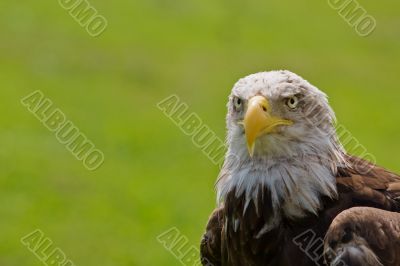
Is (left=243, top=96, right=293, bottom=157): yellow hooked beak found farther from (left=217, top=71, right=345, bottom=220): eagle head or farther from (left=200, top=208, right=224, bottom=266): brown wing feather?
(left=200, top=208, right=224, bottom=266): brown wing feather

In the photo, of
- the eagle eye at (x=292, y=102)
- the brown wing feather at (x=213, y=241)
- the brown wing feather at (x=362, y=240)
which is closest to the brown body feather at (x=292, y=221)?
the brown wing feather at (x=362, y=240)

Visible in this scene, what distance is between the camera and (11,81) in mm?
25500

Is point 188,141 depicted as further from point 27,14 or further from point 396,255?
point 396,255

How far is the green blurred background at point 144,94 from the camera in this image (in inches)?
694

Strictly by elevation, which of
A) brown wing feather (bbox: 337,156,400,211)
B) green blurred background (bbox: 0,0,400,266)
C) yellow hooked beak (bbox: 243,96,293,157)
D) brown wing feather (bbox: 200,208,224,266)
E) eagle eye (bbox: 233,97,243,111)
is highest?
green blurred background (bbox: 0,0,400,266)

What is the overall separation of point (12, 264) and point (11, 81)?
36.6ft

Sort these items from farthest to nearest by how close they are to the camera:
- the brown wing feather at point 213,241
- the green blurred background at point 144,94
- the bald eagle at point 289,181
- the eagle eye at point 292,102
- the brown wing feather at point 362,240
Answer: the green blurred background at point 144,94 < the brown wing feather at point 213,241 < the eagle eye at point 292,102 < the bald eagle at point 289,181 < the brown wing feather at point 362,240

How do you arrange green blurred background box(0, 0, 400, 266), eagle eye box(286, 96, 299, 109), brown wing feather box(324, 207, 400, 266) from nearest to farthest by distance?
brown wing feather box(324, 207, 400, 266) → eagle eye box(286, 96, 299, 109) → green blurred background box(0, 0, 400, 266)

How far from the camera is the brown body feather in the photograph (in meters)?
8.36

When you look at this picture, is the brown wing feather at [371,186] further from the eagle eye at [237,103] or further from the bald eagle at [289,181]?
the eagle eye at [237,103]

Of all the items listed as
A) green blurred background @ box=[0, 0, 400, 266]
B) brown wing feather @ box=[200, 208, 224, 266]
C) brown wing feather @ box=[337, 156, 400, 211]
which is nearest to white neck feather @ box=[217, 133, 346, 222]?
brown wing feather @ box=[337, 156, 400, 211]

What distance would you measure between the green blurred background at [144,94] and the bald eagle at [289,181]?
670 cm

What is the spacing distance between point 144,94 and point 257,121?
19086 millimetres

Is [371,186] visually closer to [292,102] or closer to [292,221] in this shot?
[292,221]
